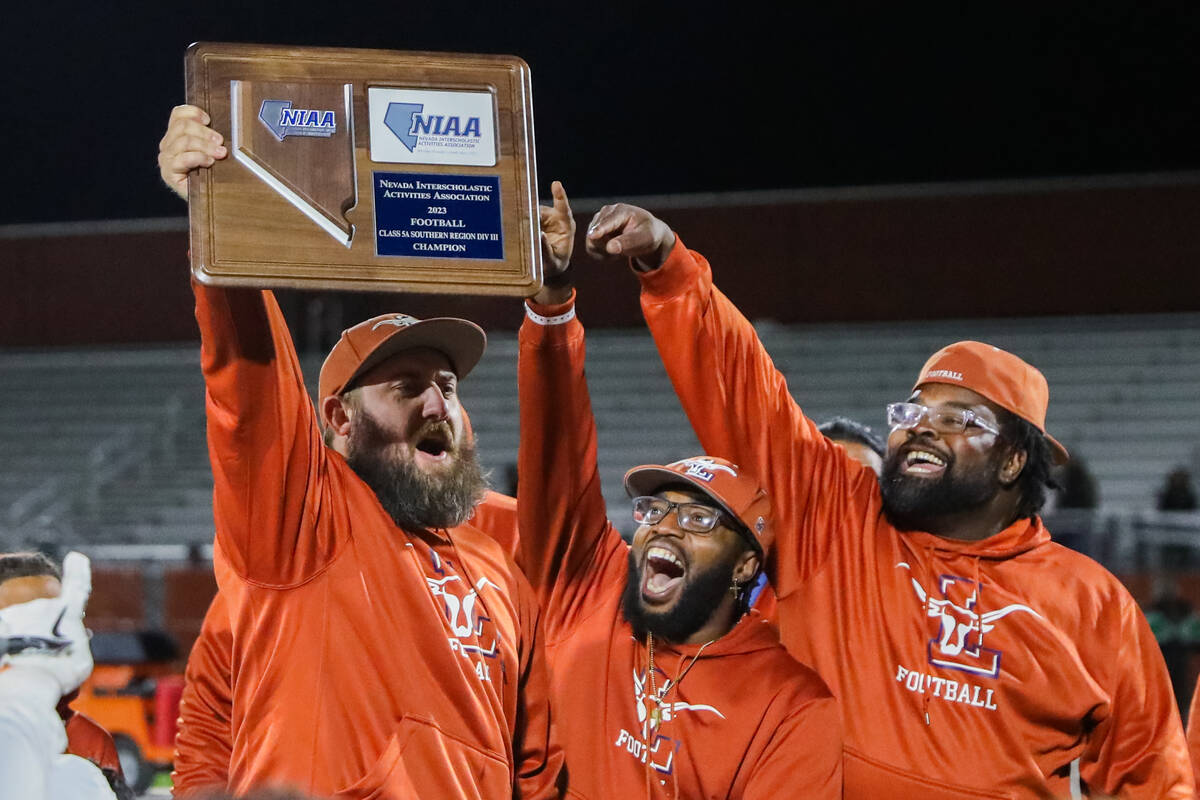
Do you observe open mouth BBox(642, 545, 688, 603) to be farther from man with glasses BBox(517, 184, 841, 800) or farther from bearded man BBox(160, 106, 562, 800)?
bearded man BBox(160, 106, 562, 800)

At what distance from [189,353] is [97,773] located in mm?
14754

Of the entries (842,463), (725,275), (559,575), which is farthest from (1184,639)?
(725,275)

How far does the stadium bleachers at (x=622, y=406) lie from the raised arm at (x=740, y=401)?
29.1ft

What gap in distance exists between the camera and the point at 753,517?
3324 millimetres

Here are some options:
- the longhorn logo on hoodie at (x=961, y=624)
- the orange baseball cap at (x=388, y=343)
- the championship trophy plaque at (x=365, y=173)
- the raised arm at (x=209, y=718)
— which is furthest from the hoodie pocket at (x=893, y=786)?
the raised arm at (x=209, y=718)

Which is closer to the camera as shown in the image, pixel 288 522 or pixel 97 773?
pixel 97 773

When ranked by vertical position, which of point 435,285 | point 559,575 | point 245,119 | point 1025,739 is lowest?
point 1025,739

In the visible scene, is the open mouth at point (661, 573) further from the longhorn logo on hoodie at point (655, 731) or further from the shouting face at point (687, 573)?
the longhorn logo on hoodie at point (655, 731)

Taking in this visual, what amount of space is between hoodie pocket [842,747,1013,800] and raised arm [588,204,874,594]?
0.45 m

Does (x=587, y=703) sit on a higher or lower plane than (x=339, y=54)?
lower

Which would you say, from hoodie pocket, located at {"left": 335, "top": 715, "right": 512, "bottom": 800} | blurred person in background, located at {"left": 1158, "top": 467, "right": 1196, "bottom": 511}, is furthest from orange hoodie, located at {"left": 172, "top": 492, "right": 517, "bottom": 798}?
blurred person in background, located at {"left": 1158, "top": 467, "right": 1196, "bottom": 511}

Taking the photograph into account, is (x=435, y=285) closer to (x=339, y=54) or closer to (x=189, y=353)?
(x=339, y=54)

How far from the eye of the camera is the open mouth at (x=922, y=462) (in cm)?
345

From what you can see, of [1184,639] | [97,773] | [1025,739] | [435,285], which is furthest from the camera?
[1184,639]
